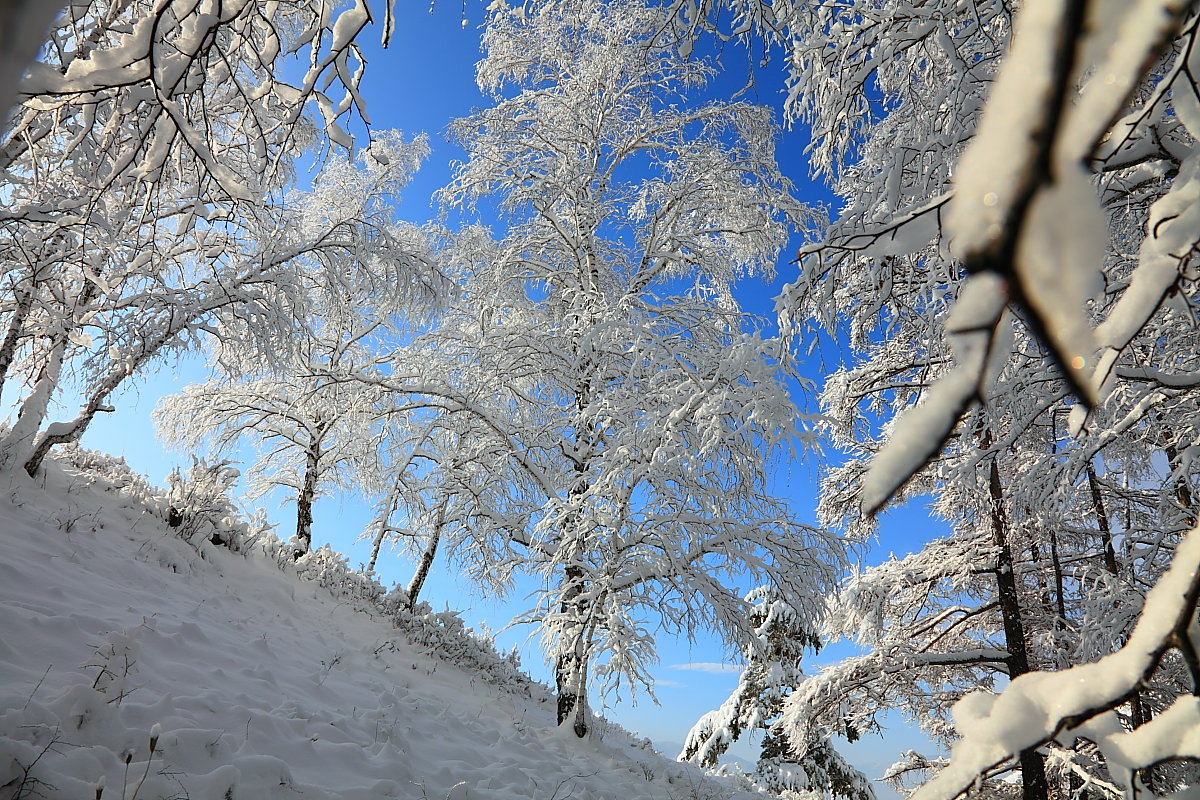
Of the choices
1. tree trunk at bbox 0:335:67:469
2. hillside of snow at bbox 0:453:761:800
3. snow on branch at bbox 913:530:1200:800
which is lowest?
hillside of snow at bbox 0:453:761:800

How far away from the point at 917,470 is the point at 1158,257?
768mm

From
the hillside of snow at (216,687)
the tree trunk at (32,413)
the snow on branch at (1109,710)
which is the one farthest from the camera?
the tree trunk at (32,413)

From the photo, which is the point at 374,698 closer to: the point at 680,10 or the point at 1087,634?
the point at 680,10

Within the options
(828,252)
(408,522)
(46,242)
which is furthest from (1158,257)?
(408,522)

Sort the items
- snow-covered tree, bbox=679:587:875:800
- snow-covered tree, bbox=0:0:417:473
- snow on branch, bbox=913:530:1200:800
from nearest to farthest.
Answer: snow on branch, bbox=913:530:1200:800
snow-covered tree, bbox=0:0:417:473
snow-covered tree, bbox=679:587:875:800

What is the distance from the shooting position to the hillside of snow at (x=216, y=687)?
261 centimetres

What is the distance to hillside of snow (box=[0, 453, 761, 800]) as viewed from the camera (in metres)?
2.61

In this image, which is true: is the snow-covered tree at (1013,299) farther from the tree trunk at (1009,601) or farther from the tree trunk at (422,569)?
the tree trunk at (422,569)

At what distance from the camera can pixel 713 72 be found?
27.0ft


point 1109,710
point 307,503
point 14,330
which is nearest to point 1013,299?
point 1109,710

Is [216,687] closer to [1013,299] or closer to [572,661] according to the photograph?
[572,661]

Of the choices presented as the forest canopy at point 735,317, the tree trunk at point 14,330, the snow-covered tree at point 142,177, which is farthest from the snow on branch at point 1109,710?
the tree trunk at point 14,330

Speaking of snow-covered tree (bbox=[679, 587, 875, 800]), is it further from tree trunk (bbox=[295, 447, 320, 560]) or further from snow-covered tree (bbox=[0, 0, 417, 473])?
snow-covered tree (bbox=[0, 0, 417, 473])

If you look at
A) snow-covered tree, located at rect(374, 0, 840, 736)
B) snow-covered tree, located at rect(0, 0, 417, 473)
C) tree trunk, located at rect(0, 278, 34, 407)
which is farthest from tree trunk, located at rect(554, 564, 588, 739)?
tree trunk, located at rect(0, 278, 34, 407)
